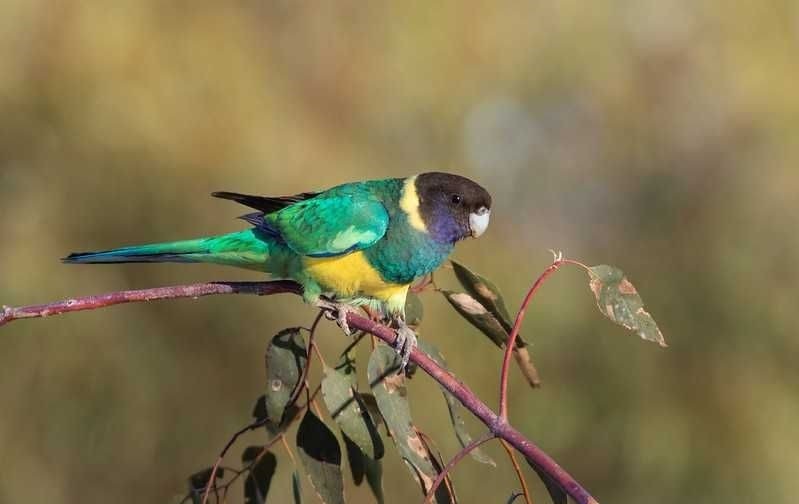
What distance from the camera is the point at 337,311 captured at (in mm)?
1676

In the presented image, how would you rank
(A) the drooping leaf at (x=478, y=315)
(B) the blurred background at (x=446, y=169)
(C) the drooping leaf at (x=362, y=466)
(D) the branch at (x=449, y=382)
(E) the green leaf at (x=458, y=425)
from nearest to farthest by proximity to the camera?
(D) the branch at (x=449, y=382), (E) the green leaf at (x=458, y=425), (A) the drooping leaf at (x=478, y=315), (C) the drooping leaf at (x=362, y=466), (B) the blurred background at (x=446, y=169)

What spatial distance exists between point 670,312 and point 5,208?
2054 millimetres

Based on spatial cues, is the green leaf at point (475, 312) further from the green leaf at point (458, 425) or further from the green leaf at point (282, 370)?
the green leaf at point (282, 370)

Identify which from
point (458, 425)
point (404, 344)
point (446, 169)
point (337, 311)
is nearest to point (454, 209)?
point (337, 311)

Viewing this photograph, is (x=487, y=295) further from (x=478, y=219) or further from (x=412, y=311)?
(x=478, y=219)

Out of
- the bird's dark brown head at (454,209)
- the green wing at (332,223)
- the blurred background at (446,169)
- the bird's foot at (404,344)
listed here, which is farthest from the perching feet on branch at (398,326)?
the blurred background at (446,169)

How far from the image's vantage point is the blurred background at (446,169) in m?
2.49

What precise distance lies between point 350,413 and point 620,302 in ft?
1.37

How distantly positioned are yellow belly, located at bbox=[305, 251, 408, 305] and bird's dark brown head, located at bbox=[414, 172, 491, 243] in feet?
0.46

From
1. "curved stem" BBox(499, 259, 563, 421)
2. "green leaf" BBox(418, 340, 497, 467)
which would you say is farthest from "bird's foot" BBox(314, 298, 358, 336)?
"curved stem" BBox(499, 259, 563, 421)

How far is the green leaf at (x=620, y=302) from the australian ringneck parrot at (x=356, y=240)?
54cm

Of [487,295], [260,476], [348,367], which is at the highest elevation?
[487,295]

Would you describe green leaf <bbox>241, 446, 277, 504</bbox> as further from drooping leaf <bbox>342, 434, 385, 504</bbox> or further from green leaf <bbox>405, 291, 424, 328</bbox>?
green leaf <bbox>405, 291, 424, 328</bbox>

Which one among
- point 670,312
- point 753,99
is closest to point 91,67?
point 670,312
